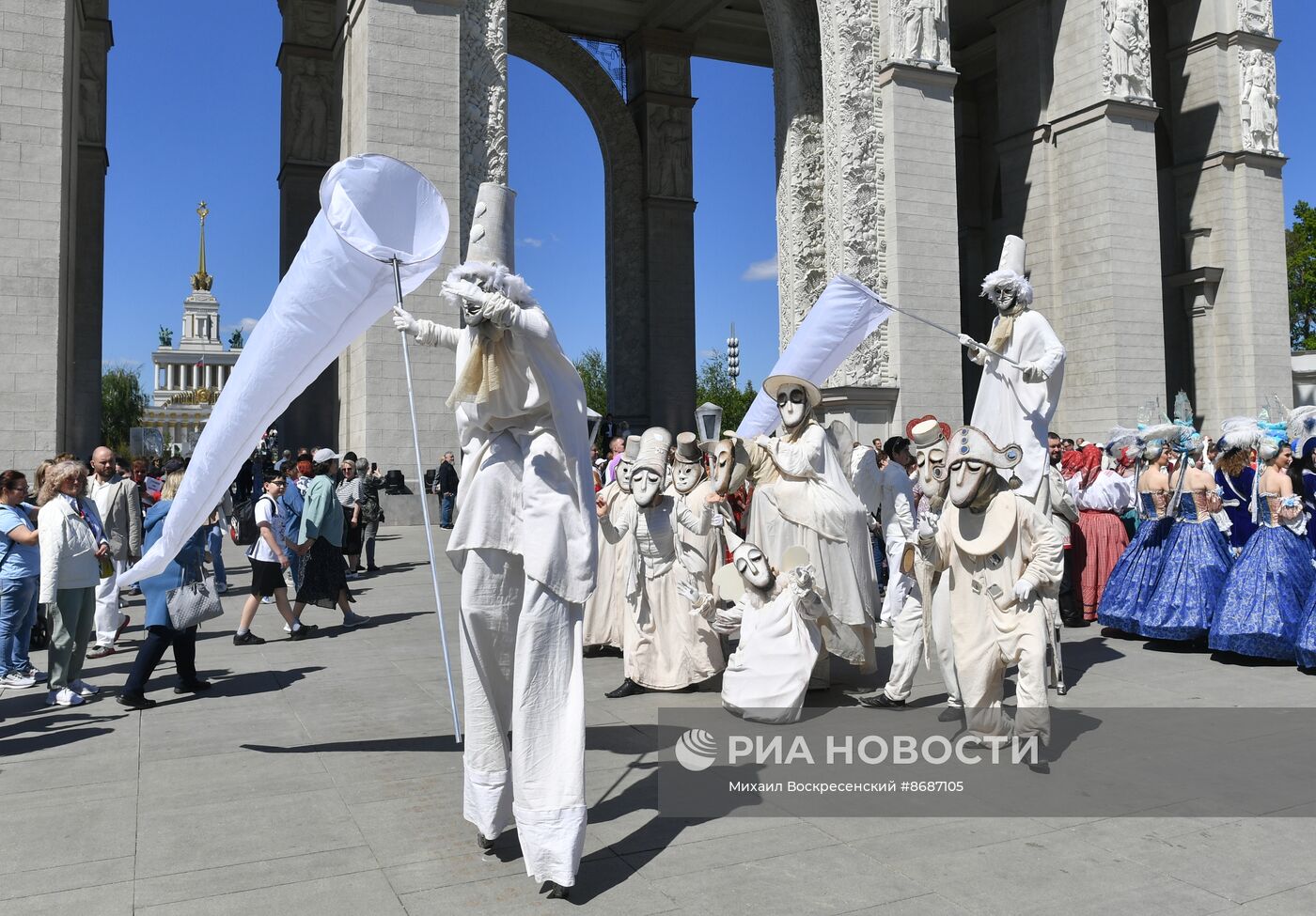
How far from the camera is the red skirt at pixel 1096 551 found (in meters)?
10.0

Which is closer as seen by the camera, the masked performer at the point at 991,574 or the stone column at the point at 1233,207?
the masked performer at the point at 991,574

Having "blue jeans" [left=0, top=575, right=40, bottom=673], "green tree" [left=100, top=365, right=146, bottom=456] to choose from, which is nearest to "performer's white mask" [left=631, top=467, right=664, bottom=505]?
"blue jeans" [left=0, top=575, right=40, bottom=673]

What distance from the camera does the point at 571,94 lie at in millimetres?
30328

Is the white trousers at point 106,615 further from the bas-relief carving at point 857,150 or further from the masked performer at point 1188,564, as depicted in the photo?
the bas-relief carving at point 857,150

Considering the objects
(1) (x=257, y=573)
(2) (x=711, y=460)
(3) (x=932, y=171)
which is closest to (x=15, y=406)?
(1) (x=257, y=573)

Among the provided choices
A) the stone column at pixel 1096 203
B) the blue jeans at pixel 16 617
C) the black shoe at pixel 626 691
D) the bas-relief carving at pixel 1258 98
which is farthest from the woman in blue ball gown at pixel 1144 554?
the bas-relief carving at pixel 1258 98

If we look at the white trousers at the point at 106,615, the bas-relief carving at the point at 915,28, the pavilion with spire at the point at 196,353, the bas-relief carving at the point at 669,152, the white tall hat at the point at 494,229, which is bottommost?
the white trousers at the point at 106,615

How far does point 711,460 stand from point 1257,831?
388 centimetres

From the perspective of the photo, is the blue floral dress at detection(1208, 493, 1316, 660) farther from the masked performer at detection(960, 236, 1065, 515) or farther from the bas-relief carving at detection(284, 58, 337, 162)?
the bas-relief carving at detection(284, 58, 337, 162)

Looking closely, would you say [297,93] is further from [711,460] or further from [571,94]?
[711,460]

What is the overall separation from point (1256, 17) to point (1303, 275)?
26.8 metres

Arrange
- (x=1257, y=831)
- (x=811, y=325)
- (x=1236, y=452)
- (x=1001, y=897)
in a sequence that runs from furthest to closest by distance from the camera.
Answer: (x=1236, y=452) < (x=811, y=325) < (x=1257, y=831) < (x=1001, y=897)

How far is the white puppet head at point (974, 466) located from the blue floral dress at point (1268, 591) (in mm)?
3452

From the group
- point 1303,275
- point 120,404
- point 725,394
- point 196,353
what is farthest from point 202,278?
point 1303,275
